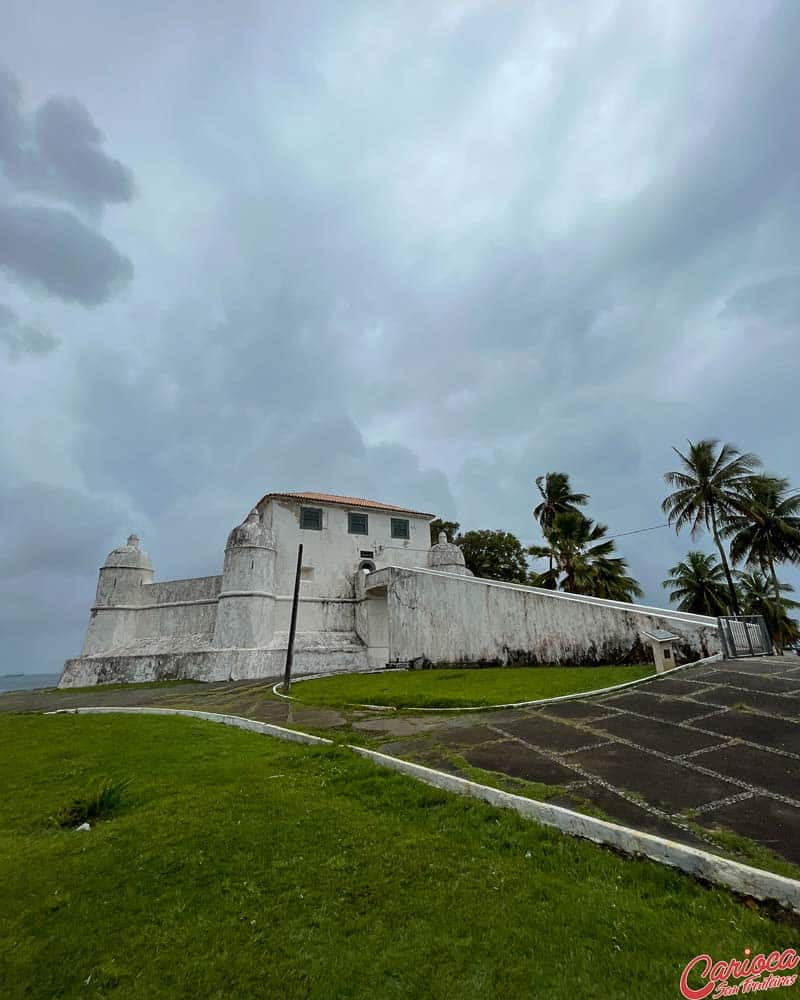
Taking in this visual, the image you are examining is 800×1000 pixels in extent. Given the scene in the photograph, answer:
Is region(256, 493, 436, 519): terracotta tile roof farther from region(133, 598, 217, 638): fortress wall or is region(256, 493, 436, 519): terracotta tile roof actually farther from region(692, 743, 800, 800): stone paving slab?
region(692, 743, 800, 800): stone paving slab

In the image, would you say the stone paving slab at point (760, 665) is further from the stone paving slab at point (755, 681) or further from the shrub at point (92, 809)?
the shrub at point (92, 809)

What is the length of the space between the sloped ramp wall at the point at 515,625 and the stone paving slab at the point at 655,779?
6157 millimetres

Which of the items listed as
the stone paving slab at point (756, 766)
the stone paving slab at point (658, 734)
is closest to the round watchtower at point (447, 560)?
the stone paving slab at point (658, 734)

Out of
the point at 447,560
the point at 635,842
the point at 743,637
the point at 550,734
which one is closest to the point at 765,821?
A: the point at 635,842

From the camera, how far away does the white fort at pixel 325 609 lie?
14.1 m

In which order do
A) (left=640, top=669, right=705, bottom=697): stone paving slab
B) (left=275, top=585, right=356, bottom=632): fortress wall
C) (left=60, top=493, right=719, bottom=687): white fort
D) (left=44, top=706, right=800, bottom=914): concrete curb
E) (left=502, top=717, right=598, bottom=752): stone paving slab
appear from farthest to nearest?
1. (left=275, top=585, right=356, bottom=632): fortress wall
2. (left=60, top=493, right=719, bottom=687): white fort
3. (left=640, top=669, right=705, bottom=697): stone paving slab
4. (left=502, top=717, right=598, bottom=752): stone paving slab
5. (left=44, top=706, right=800, bottom=914): concrete curb

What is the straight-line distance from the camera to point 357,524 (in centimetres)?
2583

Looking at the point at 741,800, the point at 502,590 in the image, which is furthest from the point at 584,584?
the point at 741,800

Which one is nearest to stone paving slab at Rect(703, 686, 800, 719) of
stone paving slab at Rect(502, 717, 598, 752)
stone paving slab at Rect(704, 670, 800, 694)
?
stone paving slab at Rect(704, 670, 800, 694)

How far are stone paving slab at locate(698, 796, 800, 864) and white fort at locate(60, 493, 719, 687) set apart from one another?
8.21m

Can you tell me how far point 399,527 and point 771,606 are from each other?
2071 cm

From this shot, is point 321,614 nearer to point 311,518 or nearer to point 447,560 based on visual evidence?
point 311,518

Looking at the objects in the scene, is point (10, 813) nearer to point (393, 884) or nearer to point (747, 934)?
point (393, 884)

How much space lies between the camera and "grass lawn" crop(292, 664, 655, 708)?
9.16m
